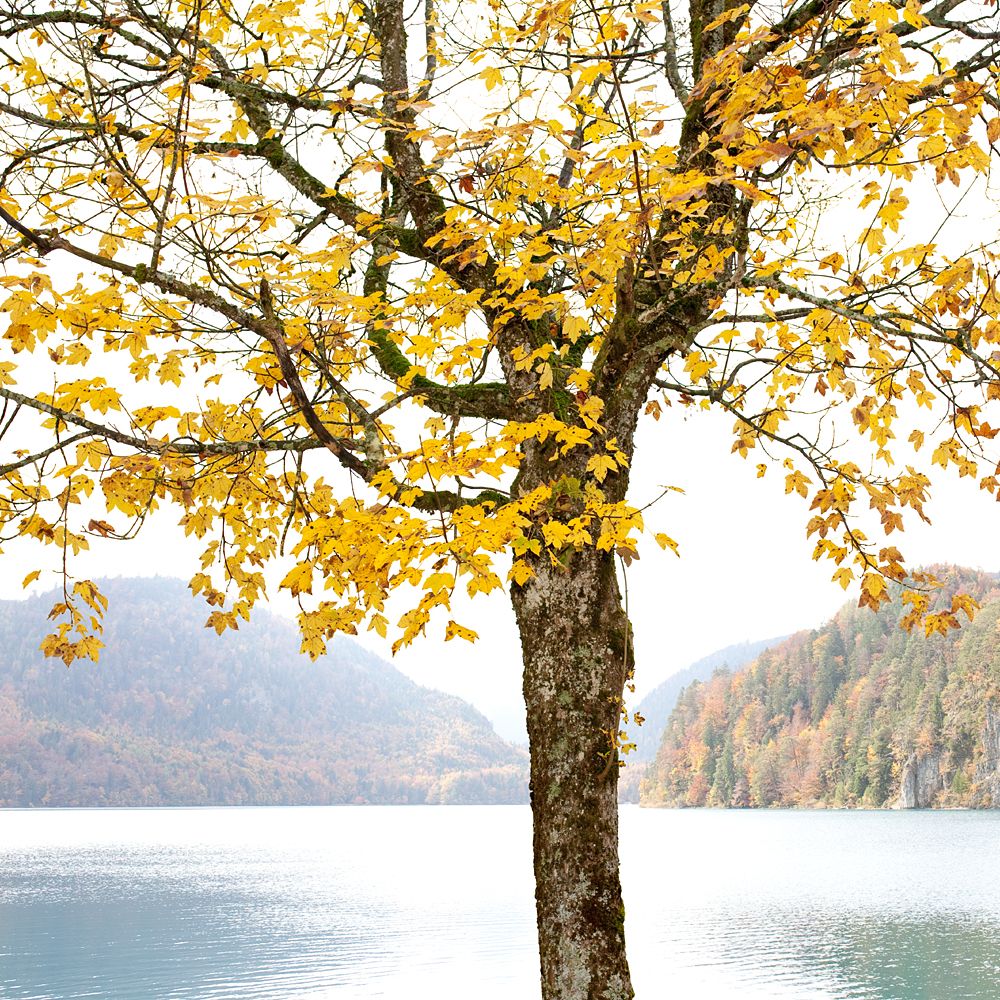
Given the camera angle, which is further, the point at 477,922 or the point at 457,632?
the point at 477,922

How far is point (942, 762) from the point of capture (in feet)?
398

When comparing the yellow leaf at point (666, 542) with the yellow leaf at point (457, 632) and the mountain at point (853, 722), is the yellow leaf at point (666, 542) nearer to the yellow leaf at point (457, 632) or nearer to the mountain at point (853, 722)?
the yellow leaf at point (457, 632)

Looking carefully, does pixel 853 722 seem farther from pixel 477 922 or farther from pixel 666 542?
pixel 666 542

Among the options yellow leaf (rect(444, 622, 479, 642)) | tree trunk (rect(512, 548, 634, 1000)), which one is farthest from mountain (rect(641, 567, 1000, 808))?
yellow leaf (rect(444, 622, 479, 642))

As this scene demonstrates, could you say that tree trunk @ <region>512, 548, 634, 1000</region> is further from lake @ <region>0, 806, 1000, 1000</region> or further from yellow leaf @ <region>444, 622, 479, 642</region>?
Result: lake @ <region>0, 806, 1000, 1000</region>

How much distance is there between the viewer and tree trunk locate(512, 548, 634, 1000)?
205 inches

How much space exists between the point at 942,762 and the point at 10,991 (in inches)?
4562

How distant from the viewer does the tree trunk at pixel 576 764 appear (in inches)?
205

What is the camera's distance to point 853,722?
130 meters

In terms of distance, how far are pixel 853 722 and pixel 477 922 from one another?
98035mm

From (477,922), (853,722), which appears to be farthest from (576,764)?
(853,722)

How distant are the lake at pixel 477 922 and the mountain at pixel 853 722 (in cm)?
2840

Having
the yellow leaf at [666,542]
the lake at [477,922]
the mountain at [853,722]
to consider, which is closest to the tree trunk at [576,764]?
the yellow leaf at [666,542]

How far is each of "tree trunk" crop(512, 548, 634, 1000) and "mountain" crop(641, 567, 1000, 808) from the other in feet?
393
